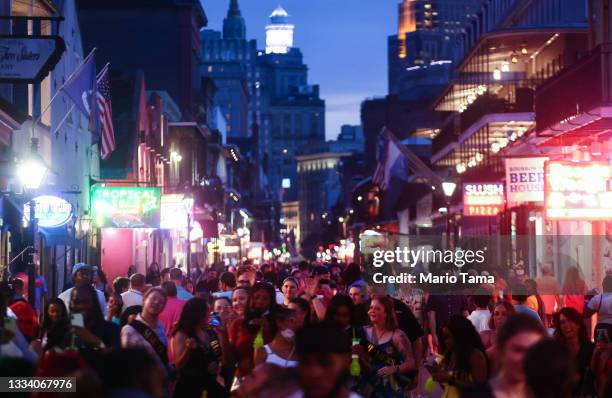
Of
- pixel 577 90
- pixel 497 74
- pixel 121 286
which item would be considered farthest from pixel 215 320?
pixel 497 74

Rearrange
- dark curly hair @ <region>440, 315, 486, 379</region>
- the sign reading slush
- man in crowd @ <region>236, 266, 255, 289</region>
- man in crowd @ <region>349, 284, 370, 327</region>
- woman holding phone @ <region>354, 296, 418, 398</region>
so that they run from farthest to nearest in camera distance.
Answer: the sign reading slush → man in crowd @ <region>236, 266, 255, 289</region> → man in crowd @ <region>349, 284, 370, 327</region> → woman holding phone @ <region>354, 296, 418, 398</region> → dark curly hair @ <region>440, 315, 486, 379</region>

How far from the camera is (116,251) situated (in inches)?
1804

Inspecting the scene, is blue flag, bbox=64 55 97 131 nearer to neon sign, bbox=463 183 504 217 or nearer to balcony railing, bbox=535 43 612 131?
balcony railing, bbox=535 43 612 131

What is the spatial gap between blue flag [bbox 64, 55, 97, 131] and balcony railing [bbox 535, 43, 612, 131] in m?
9.11

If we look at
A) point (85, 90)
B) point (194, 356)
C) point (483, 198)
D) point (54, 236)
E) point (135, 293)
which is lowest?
point (194, 356)

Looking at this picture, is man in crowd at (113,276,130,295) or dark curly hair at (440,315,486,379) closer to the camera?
dark curly hair at (440,315,486,379)

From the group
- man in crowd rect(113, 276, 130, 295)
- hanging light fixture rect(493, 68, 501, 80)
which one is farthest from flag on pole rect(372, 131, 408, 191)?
man in crowd rect(113, 276, 130, 295)

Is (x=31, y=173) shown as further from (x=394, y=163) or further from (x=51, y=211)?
(x=394, y=163)

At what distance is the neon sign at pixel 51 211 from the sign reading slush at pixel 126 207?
8.88 metres

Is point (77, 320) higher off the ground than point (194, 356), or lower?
higher

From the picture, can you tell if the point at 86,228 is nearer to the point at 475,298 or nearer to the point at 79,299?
the point at 475,298

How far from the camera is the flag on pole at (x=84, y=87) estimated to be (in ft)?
89.1

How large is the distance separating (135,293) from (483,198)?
24.7 m

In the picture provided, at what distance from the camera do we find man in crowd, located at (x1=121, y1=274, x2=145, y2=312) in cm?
1791
